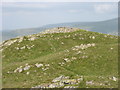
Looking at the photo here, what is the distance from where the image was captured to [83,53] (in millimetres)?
55719

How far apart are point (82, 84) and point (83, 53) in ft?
77.1

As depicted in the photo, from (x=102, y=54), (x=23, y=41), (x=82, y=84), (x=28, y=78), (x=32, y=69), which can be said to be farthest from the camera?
(x=23, y=41)

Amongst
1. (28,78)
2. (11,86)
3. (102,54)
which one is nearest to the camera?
(11,86)

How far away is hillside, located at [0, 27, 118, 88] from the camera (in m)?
35.6

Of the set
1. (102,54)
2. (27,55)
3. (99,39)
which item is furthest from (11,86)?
(99,39)

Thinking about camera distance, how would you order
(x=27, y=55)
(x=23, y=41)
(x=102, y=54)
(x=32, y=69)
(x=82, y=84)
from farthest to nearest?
(x=23, y=41) → (x=27, y=55) → (x=102, y=54) → (x=32, y=69) → (x=82, y=84)

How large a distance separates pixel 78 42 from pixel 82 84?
1546 inches

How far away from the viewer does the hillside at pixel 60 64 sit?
35.6 m

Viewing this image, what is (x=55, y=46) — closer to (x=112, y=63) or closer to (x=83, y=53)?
(x=83, y=53)

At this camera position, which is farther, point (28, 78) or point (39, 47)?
point (39, 47)

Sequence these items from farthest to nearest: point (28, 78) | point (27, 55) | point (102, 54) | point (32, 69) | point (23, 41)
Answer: point (23, 41), point (27, 55), point (102, 54), point (32, 69), point (28, 78)

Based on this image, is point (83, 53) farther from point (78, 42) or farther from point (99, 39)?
point (99, 39)

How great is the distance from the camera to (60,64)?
49719mm

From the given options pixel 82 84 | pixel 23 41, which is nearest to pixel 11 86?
pixel 82 84
